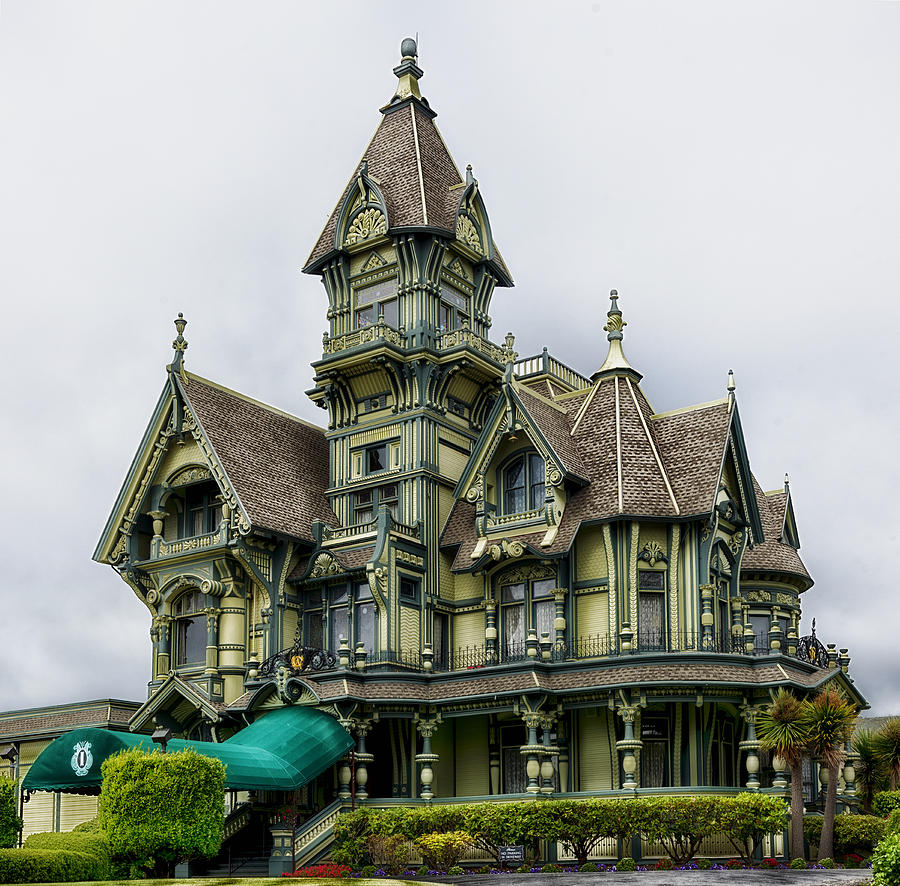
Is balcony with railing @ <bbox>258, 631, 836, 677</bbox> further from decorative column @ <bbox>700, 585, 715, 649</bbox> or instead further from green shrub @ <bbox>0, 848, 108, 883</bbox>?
green shrub @ <bbox>0, 848, 108, 883</bbox>

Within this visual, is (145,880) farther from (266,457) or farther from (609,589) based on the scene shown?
(266,457)

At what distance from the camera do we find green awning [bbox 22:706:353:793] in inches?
1268

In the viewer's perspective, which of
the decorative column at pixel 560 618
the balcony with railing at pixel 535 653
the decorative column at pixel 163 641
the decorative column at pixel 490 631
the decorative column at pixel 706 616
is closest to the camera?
the balcony with railing at pixel 535 653

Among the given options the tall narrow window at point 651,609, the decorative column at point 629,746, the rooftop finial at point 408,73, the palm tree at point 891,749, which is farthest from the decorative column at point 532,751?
the rooftop finial at point 408,73

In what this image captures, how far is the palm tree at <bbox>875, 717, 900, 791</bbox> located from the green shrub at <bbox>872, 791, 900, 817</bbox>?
492 mm

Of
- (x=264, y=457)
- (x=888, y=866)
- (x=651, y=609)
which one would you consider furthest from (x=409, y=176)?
(x=888, y=866)

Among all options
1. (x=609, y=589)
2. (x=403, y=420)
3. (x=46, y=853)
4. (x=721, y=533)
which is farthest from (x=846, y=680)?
(x=46, y=853)

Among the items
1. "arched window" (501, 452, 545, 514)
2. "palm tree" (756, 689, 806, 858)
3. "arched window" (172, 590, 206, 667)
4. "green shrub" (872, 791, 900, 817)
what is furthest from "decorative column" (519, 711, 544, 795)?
"arched window" (172, 590, 206, 667)

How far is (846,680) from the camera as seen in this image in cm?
3781

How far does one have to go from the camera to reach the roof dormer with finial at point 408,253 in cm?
4225

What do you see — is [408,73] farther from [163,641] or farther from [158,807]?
[158,807]

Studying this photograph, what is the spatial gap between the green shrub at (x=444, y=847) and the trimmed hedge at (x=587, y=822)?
660 millimetres

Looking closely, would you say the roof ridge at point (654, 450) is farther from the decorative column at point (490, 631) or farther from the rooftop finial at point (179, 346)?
the rooftop finial at point (179, 346)

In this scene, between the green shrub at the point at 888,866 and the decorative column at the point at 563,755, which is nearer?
the green shrub at the point at 888,866
